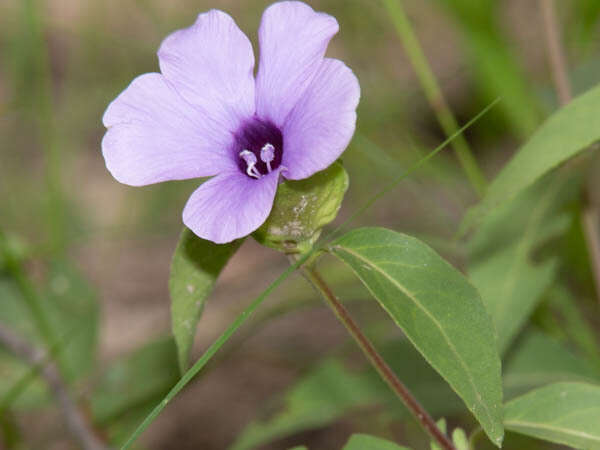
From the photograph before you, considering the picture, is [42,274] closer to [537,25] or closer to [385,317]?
[385,317]

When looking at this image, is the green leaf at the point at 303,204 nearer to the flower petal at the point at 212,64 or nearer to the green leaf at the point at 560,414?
the flower petal at the point at 212,64

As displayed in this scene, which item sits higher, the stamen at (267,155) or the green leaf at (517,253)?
the stamen at (267,155)

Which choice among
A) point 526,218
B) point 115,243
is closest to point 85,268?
point 115,243

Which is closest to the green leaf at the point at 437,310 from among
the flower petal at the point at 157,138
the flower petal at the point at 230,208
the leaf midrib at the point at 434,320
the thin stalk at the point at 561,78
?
the leaf midrib at the point at 434,320

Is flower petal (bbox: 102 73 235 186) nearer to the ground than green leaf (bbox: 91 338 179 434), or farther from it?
farther from it

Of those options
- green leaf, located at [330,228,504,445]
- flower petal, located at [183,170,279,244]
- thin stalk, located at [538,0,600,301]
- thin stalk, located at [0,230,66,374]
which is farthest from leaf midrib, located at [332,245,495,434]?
thin stalk, located at [0,230,66,374]

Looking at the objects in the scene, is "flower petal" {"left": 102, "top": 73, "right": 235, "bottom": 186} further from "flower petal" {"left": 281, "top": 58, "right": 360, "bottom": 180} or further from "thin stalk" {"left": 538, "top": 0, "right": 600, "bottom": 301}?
"thin stalk" {"left": 538, "top": 0, "right": 600, "bottom": 301}

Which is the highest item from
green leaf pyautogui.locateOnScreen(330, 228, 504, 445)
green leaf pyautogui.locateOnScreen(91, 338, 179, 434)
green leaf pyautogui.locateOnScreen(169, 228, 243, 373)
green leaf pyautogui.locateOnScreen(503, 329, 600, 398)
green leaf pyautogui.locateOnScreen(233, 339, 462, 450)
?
green leaf pyautogui.locateOnScreen(169, 228, 243, 373)

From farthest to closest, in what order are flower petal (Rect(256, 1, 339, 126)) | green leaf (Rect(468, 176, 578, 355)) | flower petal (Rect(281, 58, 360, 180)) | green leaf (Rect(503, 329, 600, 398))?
green leaf (Rect(503, 329, 600, 398)) < green leaf (Rect(468, 176, 578, 355)) < flower petal (Rect(256, 1, 339, 126)) < flower petal (Rect(281, 58, 360, 180))
